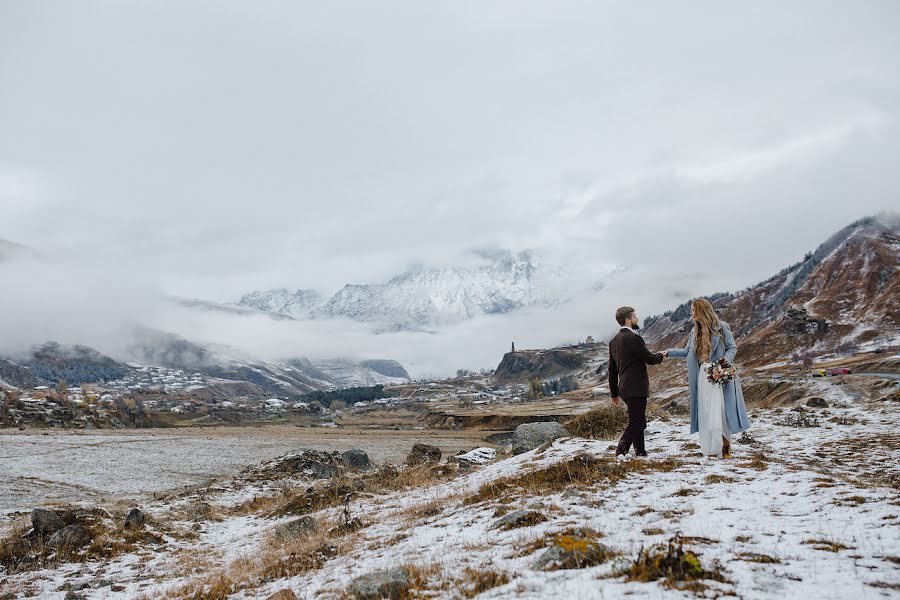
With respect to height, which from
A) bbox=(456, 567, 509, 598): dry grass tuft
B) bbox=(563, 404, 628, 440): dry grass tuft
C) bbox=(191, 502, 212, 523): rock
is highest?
bbox=(456, 567, 509, 598): dry grass tuft

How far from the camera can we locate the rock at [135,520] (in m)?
16.5

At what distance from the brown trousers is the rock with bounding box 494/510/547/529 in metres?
4.92

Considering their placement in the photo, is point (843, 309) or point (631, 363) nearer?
point (631, 363)

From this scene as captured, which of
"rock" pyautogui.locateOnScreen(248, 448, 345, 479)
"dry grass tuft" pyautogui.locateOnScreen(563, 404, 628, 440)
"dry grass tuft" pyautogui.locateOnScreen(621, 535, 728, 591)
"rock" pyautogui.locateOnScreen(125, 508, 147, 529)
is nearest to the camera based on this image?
"dry grass tuft" pyautogui.locateOnScreen(621, 535, 728, 591)

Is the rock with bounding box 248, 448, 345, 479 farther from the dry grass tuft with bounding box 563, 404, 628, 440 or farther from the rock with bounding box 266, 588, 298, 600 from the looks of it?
the rock with bounding box 266, 588, 298, 600

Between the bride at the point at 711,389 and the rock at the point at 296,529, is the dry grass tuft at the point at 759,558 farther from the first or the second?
the rock at the point at 296,529

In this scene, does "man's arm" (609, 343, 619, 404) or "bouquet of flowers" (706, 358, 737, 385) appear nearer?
"bouquet of flowers" (706, 358, 737, 385)

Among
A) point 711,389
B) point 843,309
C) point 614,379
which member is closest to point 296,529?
point 614,379

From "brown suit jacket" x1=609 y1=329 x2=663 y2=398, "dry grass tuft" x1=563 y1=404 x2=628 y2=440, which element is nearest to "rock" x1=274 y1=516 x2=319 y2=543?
"brown suit jacket" x1=609 y1=329 x2=663 y2=398

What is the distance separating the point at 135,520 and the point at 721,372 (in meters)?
18.6

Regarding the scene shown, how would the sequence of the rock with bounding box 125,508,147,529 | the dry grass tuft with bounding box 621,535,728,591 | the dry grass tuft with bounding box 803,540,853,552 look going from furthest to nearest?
the rock with bounding box 125,508,147,529 → the dry grass tuft with bounding box 803,540,853,552 → the dry grass tuft with bounding box 621,535,728,591

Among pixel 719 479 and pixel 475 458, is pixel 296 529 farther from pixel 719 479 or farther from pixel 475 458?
pixel 475 458

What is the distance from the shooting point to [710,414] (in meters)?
12.7

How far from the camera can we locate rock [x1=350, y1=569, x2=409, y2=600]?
20.8ft
